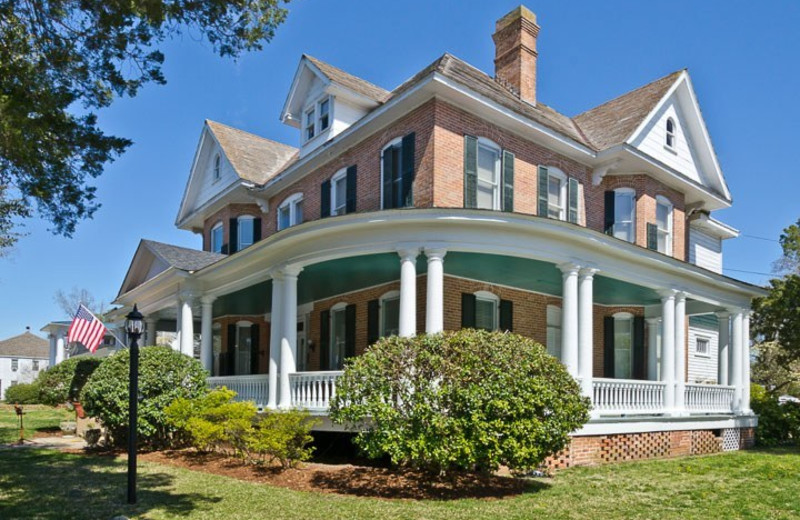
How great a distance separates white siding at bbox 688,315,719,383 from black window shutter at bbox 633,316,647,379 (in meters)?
4.06

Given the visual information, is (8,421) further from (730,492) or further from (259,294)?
(730,492)

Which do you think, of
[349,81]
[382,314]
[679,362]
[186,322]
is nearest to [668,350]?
[679,362]

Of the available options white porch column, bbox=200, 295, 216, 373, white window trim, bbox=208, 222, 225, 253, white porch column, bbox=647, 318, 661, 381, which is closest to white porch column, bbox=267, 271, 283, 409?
white porch column, bbox=200, 295, 216, 373

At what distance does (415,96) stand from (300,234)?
13.6 feet

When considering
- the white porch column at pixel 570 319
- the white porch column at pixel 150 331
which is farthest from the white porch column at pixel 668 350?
the white porch column at pixel 150 331

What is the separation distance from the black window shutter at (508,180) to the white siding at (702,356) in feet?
35.1

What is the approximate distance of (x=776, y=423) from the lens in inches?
727

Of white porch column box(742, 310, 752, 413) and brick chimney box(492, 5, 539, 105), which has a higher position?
brick chimney box(492, 5, 539, 105)

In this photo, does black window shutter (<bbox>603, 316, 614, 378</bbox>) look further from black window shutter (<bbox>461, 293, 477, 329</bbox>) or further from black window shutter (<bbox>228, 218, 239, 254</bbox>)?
black window shutter (<bbox>228, 218, 239, 254</bbox>)

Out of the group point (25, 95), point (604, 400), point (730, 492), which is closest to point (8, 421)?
point (25, 95)

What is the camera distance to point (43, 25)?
9.41 meters

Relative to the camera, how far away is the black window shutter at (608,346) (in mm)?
18733

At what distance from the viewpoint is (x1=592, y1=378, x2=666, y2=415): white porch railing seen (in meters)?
13.5

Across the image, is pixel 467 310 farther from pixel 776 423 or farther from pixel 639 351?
pixel 776 423
